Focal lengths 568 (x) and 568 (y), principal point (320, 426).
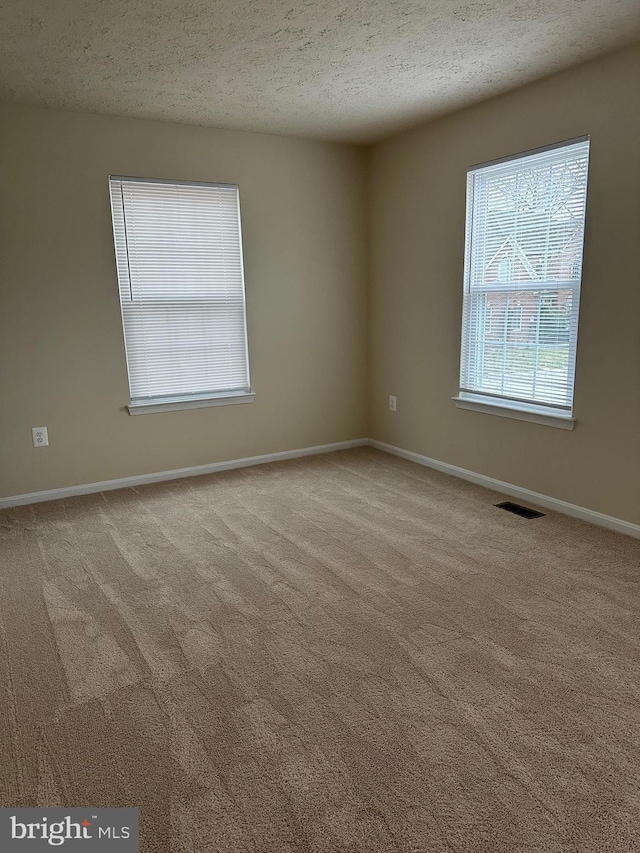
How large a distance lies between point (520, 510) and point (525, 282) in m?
1.41

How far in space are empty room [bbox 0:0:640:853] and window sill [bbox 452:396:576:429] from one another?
2cm

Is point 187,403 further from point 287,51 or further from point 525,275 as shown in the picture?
point 525,275

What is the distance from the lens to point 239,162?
4164 mm

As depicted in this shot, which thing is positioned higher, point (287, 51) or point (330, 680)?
point (287, 51)

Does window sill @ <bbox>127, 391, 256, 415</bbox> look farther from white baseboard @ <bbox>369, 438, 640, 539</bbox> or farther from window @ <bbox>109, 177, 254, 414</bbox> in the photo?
white baseboard @ <bbox>369, 438, 640, 539</bbox>

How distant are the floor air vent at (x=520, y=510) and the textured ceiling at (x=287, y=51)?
2.49 metres

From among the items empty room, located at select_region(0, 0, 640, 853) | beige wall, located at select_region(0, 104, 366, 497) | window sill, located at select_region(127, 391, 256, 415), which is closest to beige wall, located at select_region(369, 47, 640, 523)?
empty room, located at select_region(0, 0, 640, 853)

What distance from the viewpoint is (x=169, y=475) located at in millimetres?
4281

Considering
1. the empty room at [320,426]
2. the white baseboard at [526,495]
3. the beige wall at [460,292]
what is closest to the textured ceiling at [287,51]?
the empty room at [320,426]

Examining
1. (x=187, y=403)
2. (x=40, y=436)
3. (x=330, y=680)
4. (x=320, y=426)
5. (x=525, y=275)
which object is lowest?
(x=330, y=680)

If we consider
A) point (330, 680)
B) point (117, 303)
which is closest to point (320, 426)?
point (117, 303)

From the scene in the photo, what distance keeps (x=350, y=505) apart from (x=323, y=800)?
2231 mm

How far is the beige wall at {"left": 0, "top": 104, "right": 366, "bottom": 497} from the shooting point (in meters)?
3.59

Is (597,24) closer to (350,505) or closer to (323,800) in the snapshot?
(350,505)
